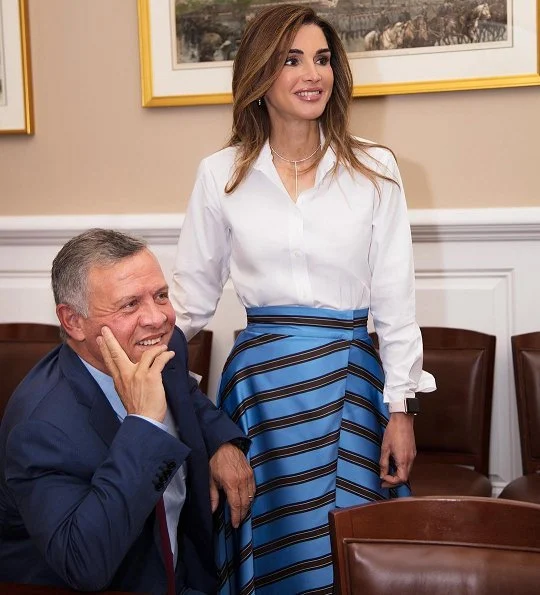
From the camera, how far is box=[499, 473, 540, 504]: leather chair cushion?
8.86 feet

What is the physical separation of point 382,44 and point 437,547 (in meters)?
2.24

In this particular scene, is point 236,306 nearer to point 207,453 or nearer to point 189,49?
point 189,49

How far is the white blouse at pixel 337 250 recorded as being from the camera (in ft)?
7.42

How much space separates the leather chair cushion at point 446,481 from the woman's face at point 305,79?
3.88ft

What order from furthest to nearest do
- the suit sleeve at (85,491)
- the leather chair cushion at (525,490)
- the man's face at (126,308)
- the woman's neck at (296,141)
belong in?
1. the leather chair cushion at (525,490)
2. the woman's neck at (296,141)
3. the man's face at (126,308)
4. the suit sleeve at (85,491)

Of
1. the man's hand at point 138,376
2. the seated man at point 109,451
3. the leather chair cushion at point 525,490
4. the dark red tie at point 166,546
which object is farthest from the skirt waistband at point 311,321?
the leather chair cushion at point 525,490

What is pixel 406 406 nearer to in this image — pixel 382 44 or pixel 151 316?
pixel 151 316

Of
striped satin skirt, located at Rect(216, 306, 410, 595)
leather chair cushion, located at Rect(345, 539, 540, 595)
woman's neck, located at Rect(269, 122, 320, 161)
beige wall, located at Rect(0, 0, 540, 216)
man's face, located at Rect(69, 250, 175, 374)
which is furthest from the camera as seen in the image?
beige wall, located at Rect(0, 0, 540, 216)

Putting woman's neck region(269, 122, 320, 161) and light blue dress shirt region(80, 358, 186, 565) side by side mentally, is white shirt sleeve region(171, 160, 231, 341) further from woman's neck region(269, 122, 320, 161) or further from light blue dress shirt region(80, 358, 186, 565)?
light blue dress shirt region(80, 358, 186, 565)

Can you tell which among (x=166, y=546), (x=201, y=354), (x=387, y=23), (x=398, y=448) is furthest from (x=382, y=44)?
(x=166, y=546)

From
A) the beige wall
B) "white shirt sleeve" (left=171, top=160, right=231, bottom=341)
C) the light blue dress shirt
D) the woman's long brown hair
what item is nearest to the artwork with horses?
the beige wall

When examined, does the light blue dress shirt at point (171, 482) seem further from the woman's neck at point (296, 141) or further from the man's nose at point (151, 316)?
the woman's neck at point (296, 141)

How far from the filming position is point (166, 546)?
176cm

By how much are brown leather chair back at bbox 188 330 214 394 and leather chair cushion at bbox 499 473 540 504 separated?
3.66ft
